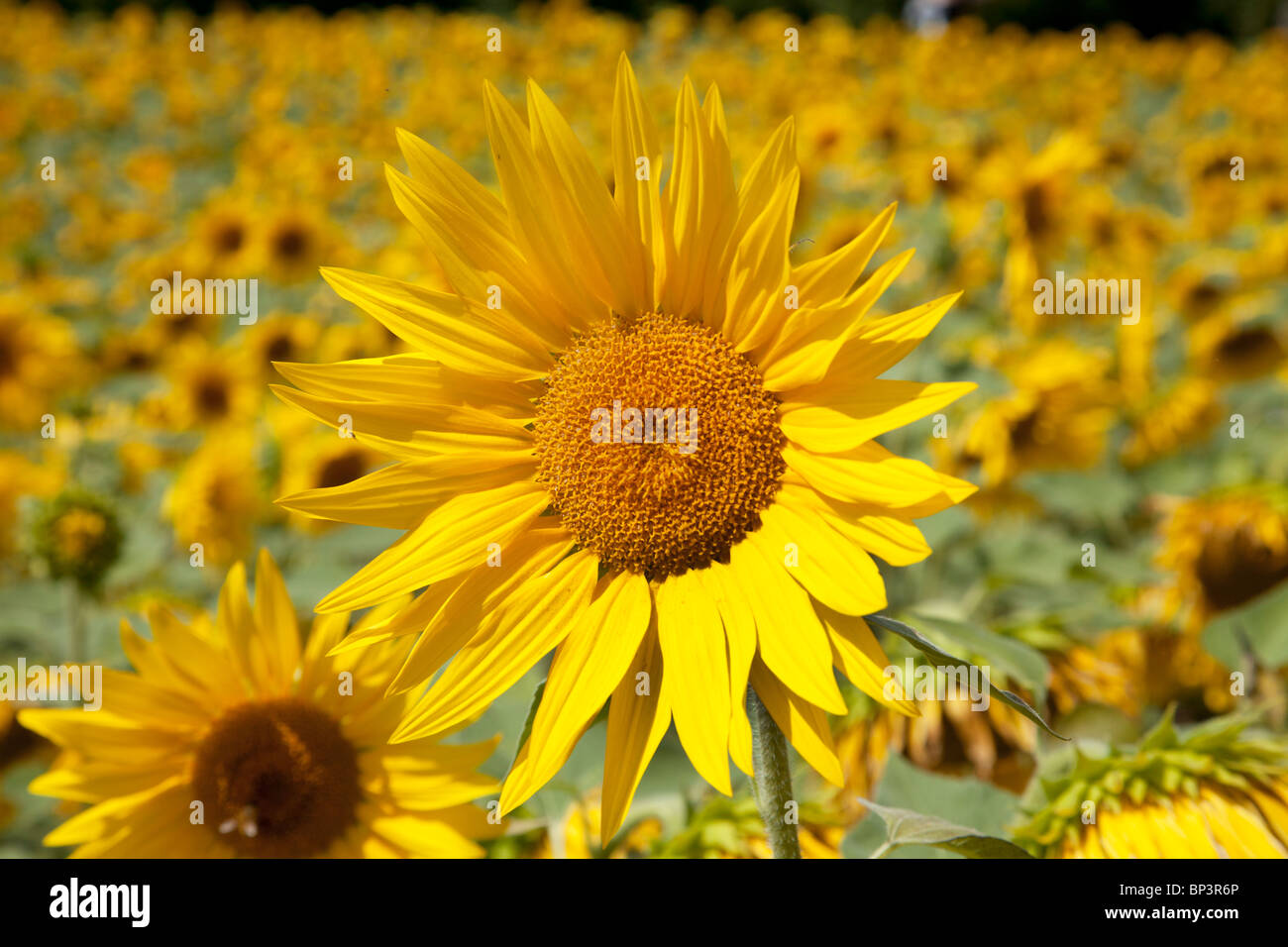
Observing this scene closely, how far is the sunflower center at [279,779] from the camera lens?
4.92ft

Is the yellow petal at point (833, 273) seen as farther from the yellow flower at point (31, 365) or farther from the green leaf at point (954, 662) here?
the yellow flower at point (31, 365)

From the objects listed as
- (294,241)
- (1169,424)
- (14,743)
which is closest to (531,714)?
(14,743)

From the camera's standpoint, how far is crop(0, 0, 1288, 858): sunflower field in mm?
1143

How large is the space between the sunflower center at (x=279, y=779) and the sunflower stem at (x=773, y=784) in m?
0.71

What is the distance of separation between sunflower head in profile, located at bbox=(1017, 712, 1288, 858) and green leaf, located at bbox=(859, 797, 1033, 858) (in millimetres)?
224

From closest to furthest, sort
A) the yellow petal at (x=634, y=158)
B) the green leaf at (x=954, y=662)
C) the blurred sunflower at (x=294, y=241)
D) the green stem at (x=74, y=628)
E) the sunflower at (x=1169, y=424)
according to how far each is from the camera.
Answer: the green leaf at (x=954, y=662) < the yellow petal at (x=634, y=158) < the green stem at (x=74, y=628) < the sunflower at (x=1169, y=424) < the blurred sunflower at (x=294, y=241)

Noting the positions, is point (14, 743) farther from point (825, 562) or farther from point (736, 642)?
point (825, 562)

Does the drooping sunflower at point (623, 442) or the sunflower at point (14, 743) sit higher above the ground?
the drooping sunflower at point (623, 442)

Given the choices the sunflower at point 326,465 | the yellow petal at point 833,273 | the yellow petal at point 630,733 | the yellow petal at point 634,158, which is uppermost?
the yellow petal at point 634,158

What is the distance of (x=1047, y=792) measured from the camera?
1.34 m

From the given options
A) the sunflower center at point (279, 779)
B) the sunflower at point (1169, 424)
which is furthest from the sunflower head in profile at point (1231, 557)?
the sunflower center at point (279, 779)
